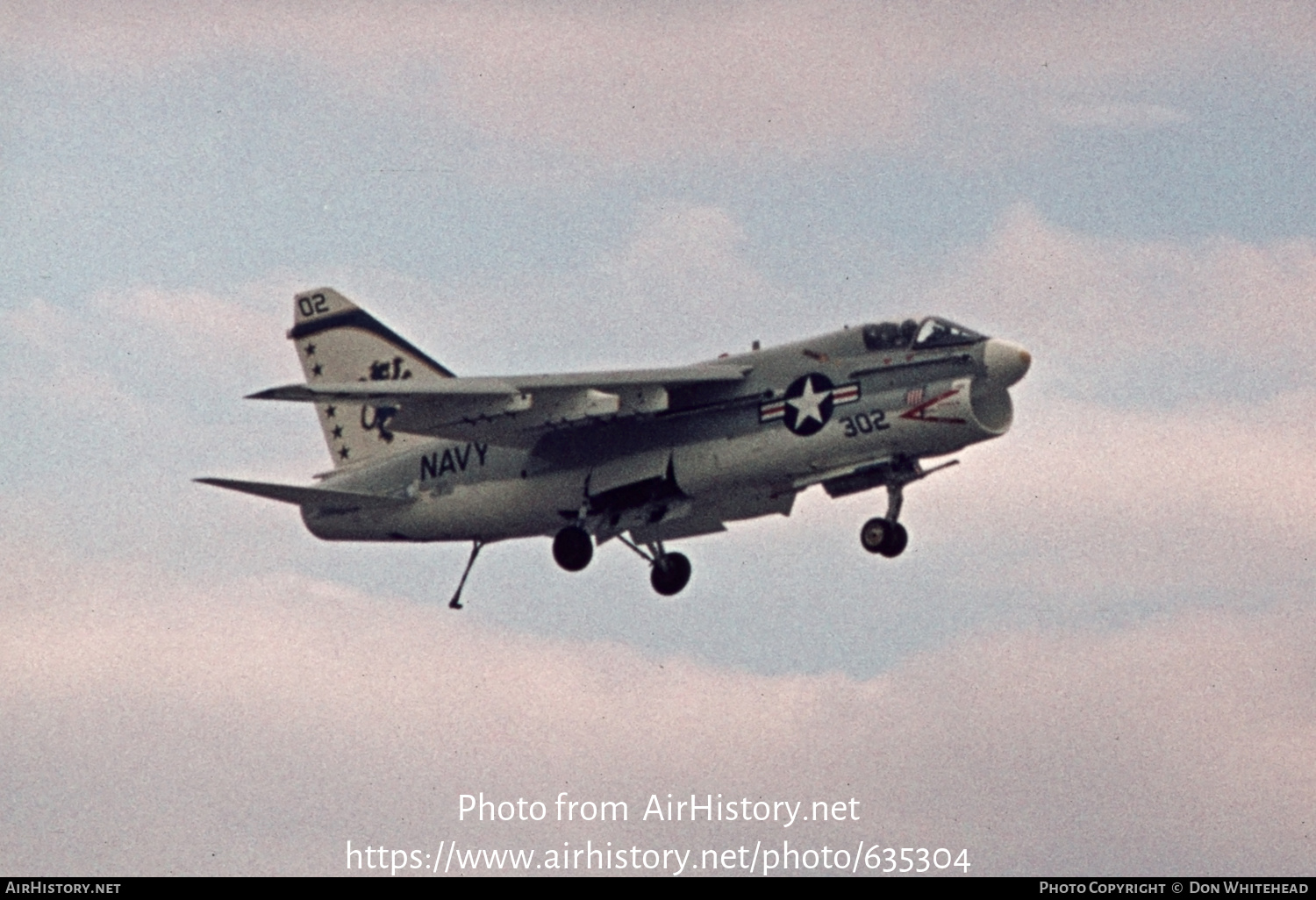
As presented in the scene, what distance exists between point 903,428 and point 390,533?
34.3 feet

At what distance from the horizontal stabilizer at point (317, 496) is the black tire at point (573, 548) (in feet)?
11.1

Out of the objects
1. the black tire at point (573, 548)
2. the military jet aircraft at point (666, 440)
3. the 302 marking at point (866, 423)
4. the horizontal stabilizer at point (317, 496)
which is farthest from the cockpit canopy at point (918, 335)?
the horizontal stabilizer at point (317, 496)

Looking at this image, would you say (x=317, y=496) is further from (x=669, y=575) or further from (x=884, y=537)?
(x=884, y=537)

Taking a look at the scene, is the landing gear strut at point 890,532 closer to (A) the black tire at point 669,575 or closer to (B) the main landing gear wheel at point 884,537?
(B) the main landing gear wheel at point 884,537

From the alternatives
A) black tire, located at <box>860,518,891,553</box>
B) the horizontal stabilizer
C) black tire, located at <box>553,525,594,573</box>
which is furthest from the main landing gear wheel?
the horizontal stabilizer

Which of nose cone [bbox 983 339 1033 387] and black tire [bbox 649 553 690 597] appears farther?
black tire [bbox 649 553 690 597]

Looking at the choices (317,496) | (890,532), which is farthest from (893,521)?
(317,496)

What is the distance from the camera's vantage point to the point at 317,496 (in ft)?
153

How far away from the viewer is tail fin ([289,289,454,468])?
161 feet

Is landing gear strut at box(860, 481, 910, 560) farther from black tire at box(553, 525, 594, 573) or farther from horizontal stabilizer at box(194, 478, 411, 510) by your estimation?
horizontal stabilizer at box(194, 478, 411, 510)

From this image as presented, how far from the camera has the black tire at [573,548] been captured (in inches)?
1784

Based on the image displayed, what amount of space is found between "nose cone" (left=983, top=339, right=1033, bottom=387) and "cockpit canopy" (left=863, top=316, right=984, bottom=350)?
15.8 inches
